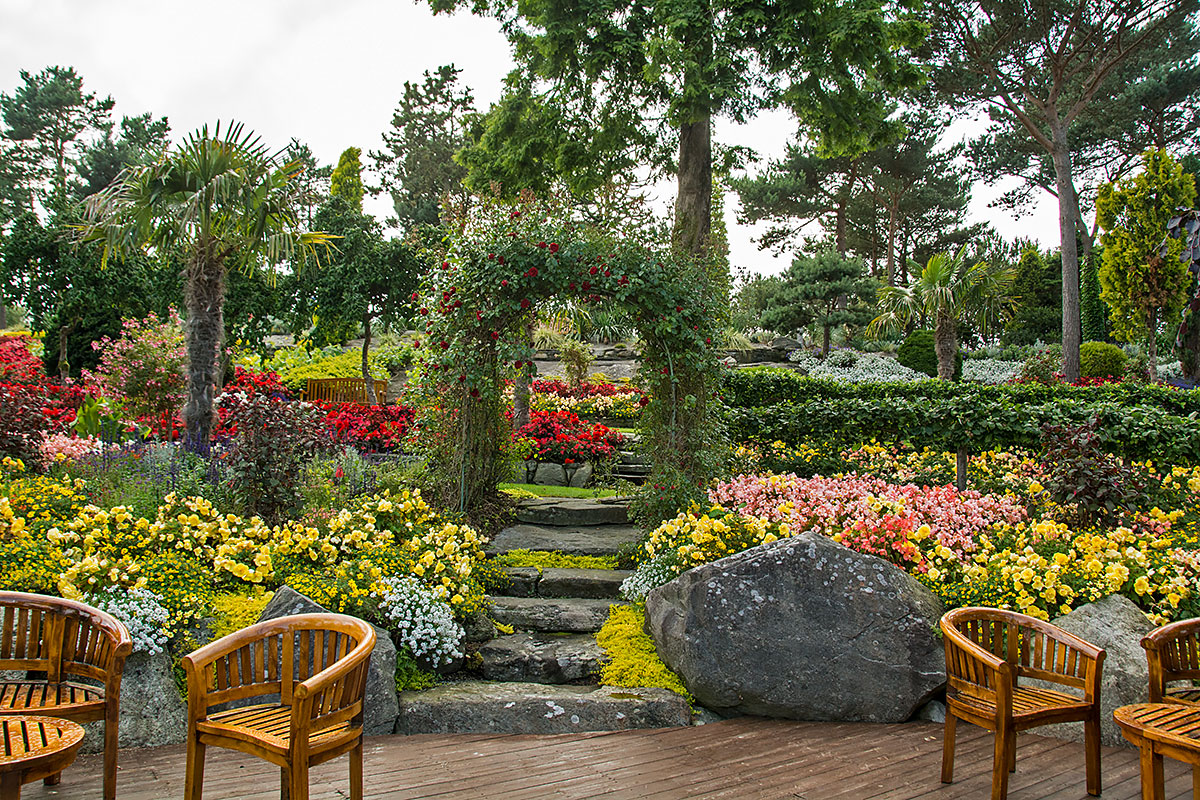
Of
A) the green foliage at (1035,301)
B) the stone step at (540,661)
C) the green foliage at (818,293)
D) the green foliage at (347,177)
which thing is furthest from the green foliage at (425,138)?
the stone step at (540,661)

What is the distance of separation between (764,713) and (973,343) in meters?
23.0

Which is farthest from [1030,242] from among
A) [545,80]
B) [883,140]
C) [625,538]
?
[625,538]

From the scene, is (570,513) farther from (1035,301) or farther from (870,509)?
(1035,301)

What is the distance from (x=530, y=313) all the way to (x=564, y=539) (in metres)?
1.91

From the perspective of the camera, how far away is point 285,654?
2.59 m

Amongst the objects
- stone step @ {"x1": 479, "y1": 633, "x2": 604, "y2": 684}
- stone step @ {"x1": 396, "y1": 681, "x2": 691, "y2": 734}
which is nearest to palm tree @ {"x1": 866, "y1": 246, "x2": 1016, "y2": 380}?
stone step @ {"x1": 479, "y1": 633, "x2": 604, "y2": 684}

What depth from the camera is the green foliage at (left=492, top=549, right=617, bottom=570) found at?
5.62 metres

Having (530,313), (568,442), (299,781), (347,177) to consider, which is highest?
(347,177)

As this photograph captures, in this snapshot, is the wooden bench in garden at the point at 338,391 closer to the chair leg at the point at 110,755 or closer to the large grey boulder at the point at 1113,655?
the chair leg at the point at 110,755

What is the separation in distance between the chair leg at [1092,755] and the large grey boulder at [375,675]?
3.00 metres

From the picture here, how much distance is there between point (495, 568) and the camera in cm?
529

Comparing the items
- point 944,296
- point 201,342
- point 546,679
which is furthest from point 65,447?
point 944,296

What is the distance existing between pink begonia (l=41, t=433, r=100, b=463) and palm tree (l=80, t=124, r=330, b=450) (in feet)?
2.56

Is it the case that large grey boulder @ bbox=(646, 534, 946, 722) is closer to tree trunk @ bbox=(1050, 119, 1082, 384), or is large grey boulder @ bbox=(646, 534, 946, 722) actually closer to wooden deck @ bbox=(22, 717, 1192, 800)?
wooden deck @ bbox=(22, 717, 1192, 800)
